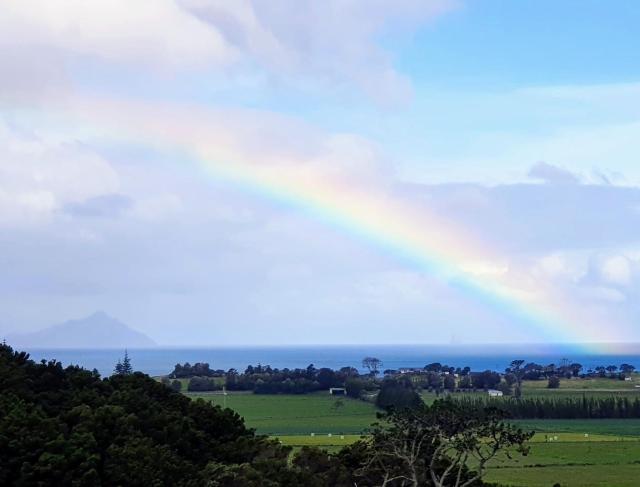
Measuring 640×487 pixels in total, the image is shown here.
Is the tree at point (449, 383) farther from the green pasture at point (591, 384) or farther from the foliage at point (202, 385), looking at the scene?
the foliage at point (202, 385)

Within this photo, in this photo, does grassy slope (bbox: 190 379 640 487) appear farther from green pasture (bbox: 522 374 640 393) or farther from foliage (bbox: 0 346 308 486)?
foliage (bbox: 0 346 308 486)

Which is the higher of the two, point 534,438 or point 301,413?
point 301,413

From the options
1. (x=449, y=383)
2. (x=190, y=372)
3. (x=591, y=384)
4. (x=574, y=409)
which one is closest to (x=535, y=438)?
(x=574, y=409)

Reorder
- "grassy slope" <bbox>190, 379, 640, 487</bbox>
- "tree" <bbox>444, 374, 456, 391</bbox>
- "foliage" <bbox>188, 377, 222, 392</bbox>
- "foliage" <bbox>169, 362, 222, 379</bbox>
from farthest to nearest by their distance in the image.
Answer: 1. "foliage" <bbox>169, 362, 222, 379</bbox>
2. "tree" <bbox>444, 374, 456, 391</bbox>
3. "foliage" <bbox>188, 377, 222, 392</bbox>
4. "grassy slope" <bbox>190, 379, 640, 487</bbox>

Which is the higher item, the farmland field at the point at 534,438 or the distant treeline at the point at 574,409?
the distant treeline at the point at 574,409

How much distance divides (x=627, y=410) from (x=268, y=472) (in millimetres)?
88198

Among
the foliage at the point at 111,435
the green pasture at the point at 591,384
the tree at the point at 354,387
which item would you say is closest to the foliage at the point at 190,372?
the tree at the point at 354,387

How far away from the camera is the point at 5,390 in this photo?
27250 millimetres

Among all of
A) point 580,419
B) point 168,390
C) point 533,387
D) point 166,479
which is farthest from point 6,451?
point 533,387

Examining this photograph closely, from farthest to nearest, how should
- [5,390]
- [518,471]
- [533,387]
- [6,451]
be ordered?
[533,387] < [518,471] < [5,390] < [6,451]

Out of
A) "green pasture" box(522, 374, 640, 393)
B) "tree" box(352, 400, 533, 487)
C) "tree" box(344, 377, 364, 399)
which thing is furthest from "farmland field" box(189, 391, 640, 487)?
"green pasture" box(522, 374, 640, 393)

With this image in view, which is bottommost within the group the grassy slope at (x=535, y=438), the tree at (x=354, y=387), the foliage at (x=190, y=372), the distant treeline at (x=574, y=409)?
the grassy slope at (x=535, y=438)

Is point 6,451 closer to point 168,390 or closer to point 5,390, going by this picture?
point 5,390

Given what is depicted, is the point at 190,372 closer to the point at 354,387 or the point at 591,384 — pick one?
the point at 354,387
